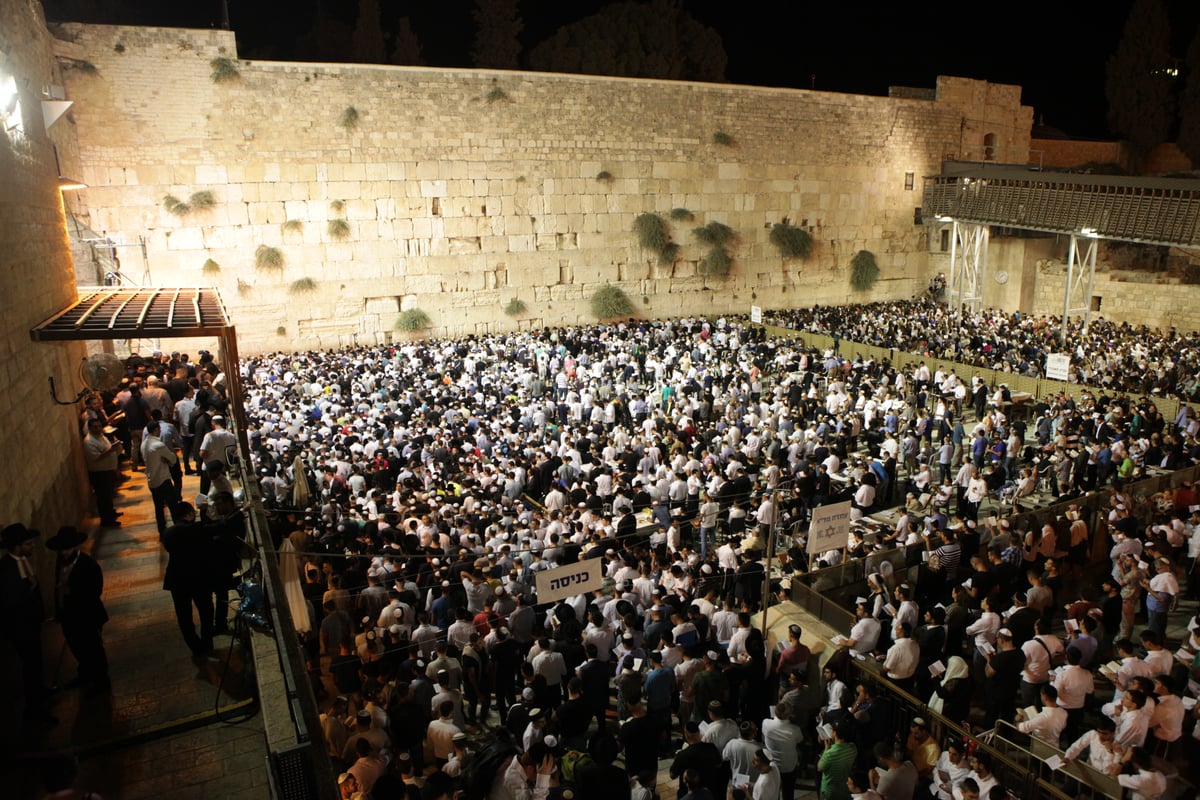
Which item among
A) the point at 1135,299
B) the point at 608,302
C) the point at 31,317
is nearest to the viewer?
the point at 31,317

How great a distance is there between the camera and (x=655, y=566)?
269 inches

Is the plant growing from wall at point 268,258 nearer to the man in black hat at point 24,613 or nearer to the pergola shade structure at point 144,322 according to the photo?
the pergola shade structure at point 144,322

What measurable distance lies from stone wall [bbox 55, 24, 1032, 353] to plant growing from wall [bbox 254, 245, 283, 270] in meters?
0.13

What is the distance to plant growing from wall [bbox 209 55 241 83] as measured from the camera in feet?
56.2

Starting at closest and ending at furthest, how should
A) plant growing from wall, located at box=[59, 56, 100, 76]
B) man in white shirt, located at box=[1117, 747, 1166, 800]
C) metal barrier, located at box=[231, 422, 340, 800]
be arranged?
1. metal barrier, located at box=[231, 422, 340, 800]
2. man in white shirt, located at box=[1117, 747, 1166, 800]
3. plant growing from wall, located at box=[59, 56, 100, 76]

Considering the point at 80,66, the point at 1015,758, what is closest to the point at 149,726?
the point at 1015,758

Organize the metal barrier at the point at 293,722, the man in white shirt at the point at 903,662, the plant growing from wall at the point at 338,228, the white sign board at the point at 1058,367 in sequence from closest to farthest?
the metal barrier at the point at 293,722 → the man in white shirt at the point at 903,662 → the white sign board at the point at 1058,367 → the plant growing from wall at the point at 338,228

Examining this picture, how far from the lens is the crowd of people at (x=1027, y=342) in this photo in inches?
560

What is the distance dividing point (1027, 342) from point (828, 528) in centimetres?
1399

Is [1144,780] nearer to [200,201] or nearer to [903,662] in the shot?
[903,662]

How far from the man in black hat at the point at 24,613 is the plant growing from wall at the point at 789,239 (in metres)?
23.5

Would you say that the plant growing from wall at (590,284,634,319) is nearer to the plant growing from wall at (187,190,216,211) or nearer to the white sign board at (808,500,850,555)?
the plant growing from wall at (187,190,216,211)

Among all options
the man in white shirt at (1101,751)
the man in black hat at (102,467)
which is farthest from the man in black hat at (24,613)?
the man in white shirt at (1101,751)

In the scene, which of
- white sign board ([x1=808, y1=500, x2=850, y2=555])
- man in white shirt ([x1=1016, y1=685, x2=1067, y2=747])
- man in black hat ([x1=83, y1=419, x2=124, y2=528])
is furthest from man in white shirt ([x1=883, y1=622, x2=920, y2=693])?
man in black hat ([x1=83, y1=419, x2=124, y2=528])
